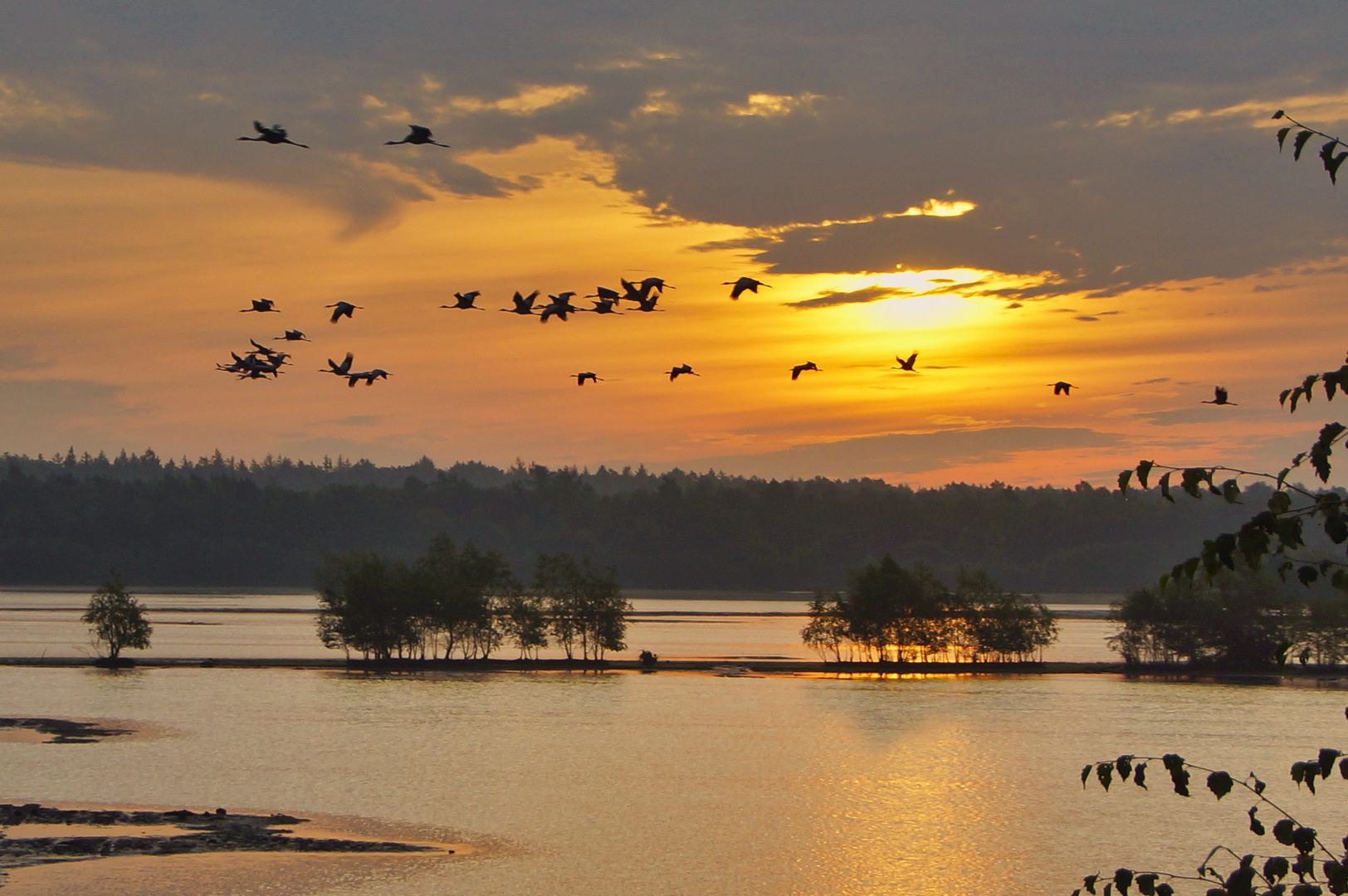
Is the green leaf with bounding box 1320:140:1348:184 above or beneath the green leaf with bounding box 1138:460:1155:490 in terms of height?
above

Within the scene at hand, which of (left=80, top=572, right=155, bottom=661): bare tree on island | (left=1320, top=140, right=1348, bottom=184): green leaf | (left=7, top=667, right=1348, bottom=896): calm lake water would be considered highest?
(left=1320, top=140, right=1348, bottom=184): green leaf

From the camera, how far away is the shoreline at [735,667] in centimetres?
14462

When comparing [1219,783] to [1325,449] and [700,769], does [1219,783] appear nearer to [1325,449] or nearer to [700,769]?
[1325,449]

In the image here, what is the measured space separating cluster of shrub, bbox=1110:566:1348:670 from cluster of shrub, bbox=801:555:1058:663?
1097cm

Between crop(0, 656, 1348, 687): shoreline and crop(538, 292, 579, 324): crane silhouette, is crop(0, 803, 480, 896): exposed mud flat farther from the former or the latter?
crop(0, 656, 1348, 687): shoreline

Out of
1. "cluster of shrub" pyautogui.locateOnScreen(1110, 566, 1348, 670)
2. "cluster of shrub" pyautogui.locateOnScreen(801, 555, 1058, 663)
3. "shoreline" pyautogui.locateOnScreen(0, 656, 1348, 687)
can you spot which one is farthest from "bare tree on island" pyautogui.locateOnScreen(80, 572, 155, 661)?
"cluster of shrub" pyautogui.locateOnScreen(1110, 566, 1348, 670)

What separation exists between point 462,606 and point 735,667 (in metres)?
35.2

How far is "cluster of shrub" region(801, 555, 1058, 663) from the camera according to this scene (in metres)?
156

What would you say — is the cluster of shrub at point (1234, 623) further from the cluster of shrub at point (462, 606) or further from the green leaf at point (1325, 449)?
the green leaf at point (1325, 449)

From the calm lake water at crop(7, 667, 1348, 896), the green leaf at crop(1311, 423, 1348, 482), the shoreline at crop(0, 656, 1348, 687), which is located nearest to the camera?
the green leaf at crop(1311, 423, 1348, 482)

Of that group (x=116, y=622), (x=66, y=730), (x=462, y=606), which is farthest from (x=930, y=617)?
(x=66, y=730)

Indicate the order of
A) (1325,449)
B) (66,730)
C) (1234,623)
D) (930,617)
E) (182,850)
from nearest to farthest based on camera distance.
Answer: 1. (1325,449)
2. (182,850)
3. (66,730)
4. (1234,623)
5. (930,617)

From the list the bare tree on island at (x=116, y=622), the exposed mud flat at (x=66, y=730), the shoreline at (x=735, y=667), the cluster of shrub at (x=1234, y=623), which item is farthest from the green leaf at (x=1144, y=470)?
the bare tree on island at (x=116, y=622)

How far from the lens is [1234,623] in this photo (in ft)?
480
